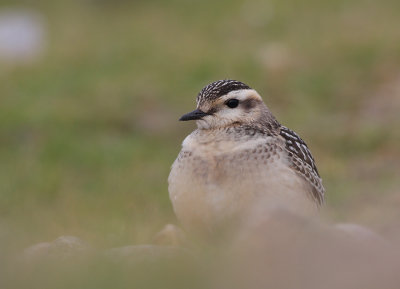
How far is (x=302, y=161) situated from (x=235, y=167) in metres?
0.92

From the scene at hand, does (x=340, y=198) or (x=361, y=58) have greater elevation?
(x=361, y=58)

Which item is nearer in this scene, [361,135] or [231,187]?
[231,187]

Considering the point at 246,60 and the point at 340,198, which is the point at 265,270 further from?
the point at 246,60

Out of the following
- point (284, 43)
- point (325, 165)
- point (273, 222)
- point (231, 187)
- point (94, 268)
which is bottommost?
point (94, 268)

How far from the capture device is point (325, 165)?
1402cm

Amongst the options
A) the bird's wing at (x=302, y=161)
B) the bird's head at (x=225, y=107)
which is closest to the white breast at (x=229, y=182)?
the bird's wing at (x=302, y=161)

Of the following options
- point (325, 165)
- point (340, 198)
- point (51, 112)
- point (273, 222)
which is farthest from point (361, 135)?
point (273, 222)

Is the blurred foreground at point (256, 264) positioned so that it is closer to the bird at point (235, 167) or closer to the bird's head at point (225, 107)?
the bird at point (235, 167)

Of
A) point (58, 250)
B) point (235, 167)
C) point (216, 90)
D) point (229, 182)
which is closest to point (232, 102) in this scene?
point (216, 90)

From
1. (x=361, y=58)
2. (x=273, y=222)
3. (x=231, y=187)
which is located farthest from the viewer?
(x=361, y=58)

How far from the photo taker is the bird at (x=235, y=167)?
7781 mm

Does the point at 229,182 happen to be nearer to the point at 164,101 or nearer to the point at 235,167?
the point at 235,167

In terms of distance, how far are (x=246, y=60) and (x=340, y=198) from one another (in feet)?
20.6

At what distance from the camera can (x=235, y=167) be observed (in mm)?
7922
